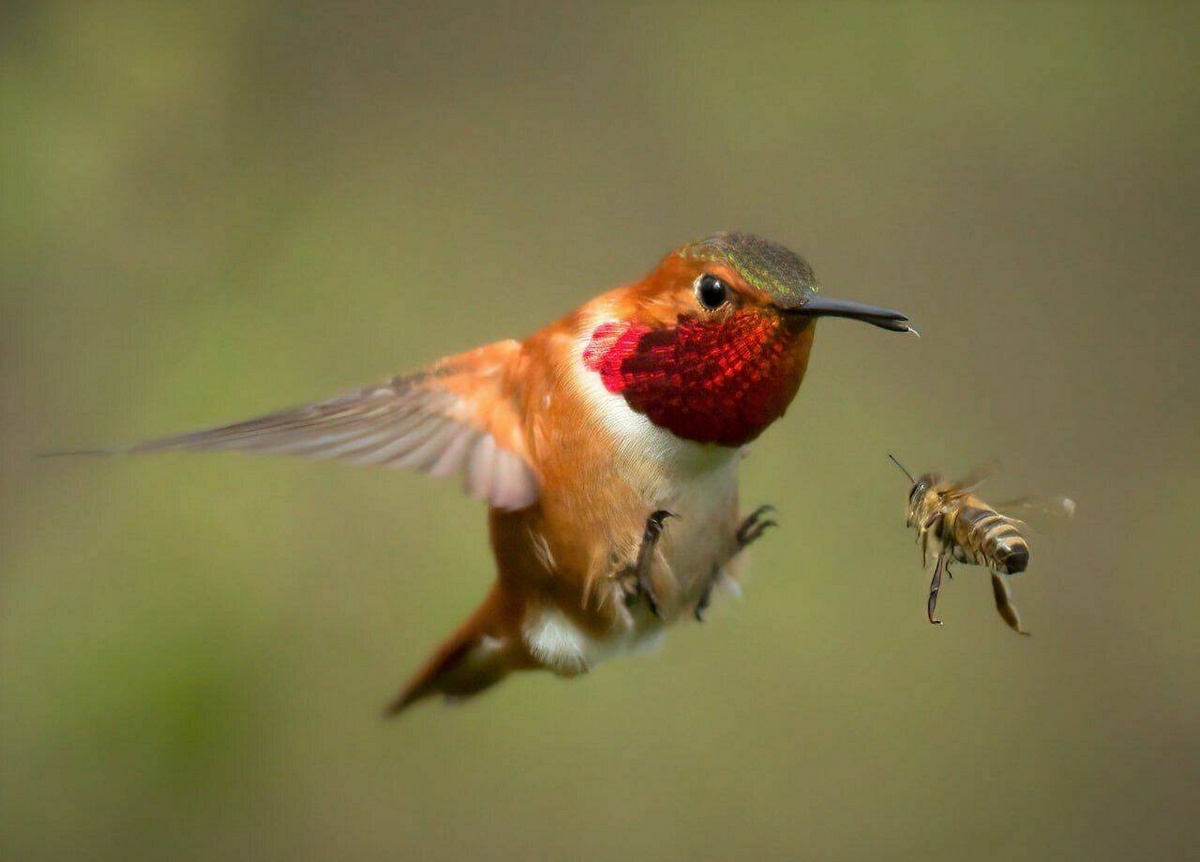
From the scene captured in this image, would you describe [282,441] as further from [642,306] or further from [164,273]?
[164,273]

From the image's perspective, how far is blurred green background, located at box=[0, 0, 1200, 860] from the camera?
2.03m

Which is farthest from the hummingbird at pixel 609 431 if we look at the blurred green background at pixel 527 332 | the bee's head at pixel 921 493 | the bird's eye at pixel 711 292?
the blurred green background at pixel 527 332

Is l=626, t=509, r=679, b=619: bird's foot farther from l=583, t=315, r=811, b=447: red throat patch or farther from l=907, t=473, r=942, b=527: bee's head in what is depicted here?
l=907, t=473, r=942, b=527: bee's head

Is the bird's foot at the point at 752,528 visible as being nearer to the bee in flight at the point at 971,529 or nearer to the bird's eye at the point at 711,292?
the bee in flight at the point at 971,529

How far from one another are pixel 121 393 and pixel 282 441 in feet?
3.90

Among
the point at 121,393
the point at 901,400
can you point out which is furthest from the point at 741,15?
the point at 121,393

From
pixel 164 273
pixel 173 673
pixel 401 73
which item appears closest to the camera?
pixel 173 673

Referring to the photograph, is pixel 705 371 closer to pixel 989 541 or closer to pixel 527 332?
pixel 989 541

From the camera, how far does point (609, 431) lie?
1094 mm

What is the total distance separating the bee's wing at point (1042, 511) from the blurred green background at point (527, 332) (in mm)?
847

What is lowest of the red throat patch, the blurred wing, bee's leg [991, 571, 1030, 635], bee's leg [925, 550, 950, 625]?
bee's leg [991, 571, 1030, 635]

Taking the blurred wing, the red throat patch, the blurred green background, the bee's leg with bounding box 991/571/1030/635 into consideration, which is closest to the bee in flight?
the bee's leg with bounding box 991/571/1030/635

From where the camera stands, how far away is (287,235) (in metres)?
2.25

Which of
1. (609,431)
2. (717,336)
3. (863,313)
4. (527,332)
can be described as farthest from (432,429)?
(527,332)
